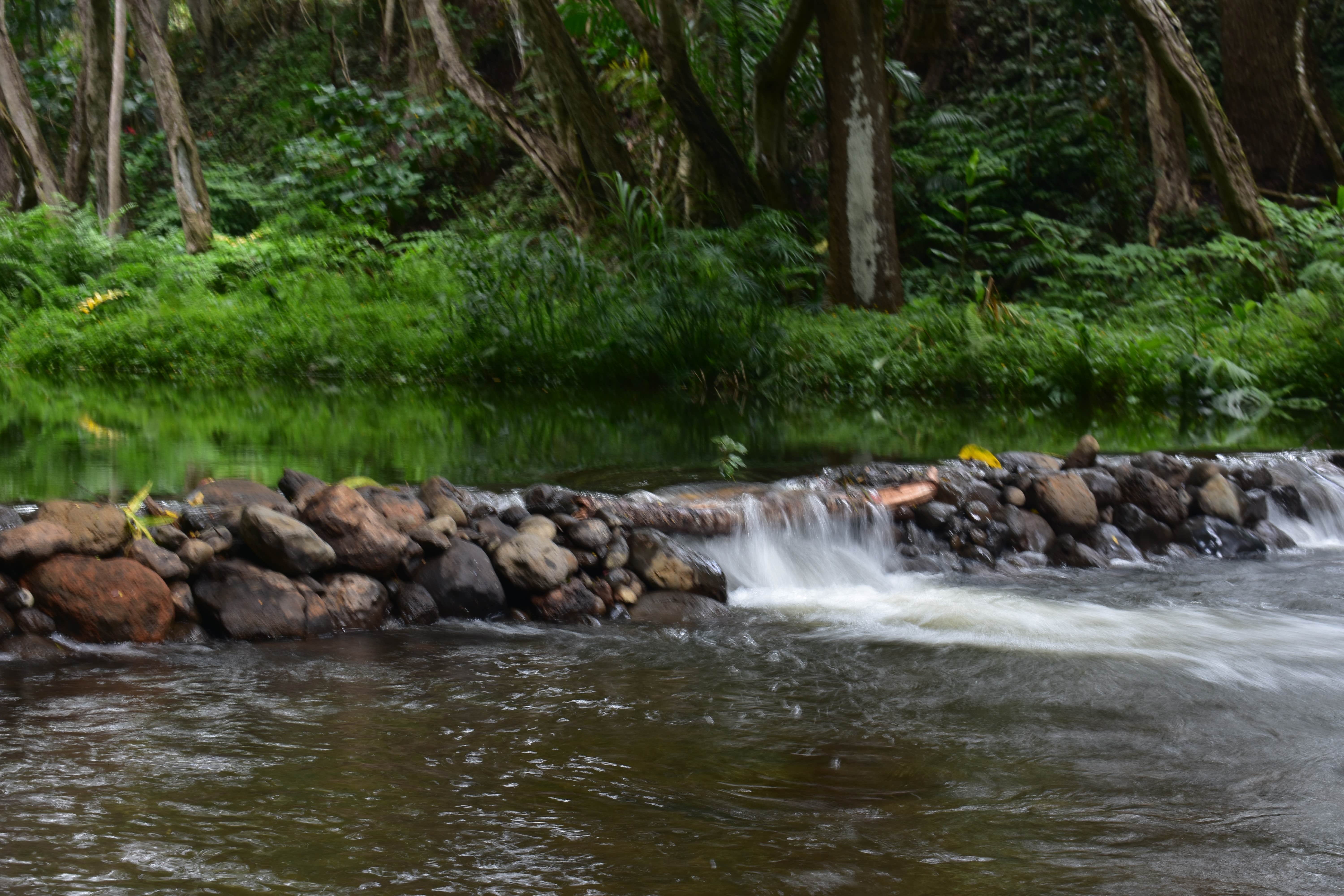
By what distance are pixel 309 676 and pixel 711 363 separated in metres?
6.24

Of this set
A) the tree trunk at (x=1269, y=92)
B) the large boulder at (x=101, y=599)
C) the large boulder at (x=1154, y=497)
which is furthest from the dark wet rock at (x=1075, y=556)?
the tree trunk at (x=1269, y=92)

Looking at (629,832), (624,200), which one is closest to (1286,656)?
(629,832)

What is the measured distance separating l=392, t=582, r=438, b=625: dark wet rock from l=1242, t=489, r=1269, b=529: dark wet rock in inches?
147

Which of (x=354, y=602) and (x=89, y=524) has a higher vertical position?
(x=89, y=524)

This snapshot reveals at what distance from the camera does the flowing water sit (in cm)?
187

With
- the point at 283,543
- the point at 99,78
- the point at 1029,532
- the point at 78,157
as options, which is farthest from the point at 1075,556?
the point at 78,157

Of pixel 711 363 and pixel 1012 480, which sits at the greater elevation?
pixel 711 363

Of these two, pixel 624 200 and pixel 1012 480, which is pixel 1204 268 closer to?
pixel 624 200

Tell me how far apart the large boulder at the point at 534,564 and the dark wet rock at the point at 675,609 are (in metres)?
0.28

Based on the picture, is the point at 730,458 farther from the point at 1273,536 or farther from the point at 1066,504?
the point at 1273,536

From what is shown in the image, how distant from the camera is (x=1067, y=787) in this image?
226cm

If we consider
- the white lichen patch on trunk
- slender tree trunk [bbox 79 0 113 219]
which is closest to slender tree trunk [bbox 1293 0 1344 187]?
the white lichen patch on trunk

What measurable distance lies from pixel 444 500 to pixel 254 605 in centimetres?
91

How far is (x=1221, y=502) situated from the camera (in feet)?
16.7
